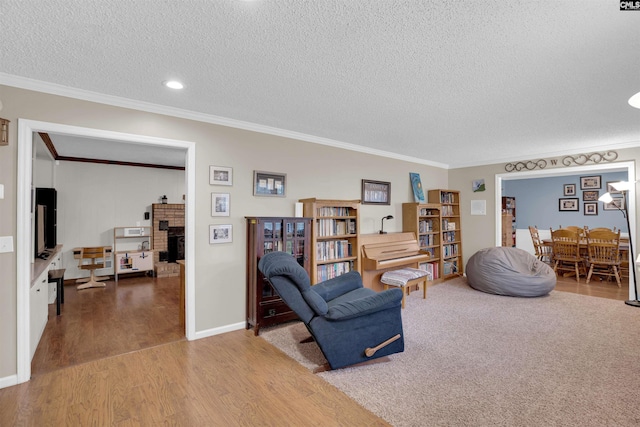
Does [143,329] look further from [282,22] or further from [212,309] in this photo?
[282,22]

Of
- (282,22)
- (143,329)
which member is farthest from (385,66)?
(143,329)

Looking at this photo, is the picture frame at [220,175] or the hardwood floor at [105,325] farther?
the picture frame at [220,175]

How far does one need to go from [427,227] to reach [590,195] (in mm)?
4945

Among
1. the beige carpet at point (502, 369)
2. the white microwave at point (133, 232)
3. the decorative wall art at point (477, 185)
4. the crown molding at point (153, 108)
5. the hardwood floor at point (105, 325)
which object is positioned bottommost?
the hardwood floor at point (105, 325)

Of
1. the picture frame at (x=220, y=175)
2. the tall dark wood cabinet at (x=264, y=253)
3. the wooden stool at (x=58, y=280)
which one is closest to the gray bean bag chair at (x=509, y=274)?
the tall dark wood cabinet at (x=264, y=253)

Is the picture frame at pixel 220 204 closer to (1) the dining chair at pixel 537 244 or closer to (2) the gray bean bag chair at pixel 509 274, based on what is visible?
(2) the gray bean bag chair at pixel 509 274

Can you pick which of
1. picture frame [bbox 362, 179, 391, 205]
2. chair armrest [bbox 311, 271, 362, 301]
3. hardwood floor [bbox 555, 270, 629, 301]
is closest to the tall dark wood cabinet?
chair armrest [bbox 311, 271, 362, 301]

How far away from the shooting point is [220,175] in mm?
3445

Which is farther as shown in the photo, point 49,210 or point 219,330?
point 49,210

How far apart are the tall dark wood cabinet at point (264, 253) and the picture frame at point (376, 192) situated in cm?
169

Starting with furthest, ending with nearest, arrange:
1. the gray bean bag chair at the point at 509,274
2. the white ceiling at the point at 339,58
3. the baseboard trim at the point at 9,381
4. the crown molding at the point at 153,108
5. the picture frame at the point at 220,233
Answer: the gray bean bag chair at the point at 509,274, the picture frame at the point at 220,233, the crown molding at the point at 153,108, the baseboard trim at the point at 9,381, the white ceiling at the point at 339,58

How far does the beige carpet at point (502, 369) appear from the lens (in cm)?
204

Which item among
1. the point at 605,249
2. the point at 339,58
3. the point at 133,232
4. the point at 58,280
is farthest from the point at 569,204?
the point at 58,280

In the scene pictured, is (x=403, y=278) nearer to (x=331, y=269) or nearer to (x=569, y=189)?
(x=331, y=269)
